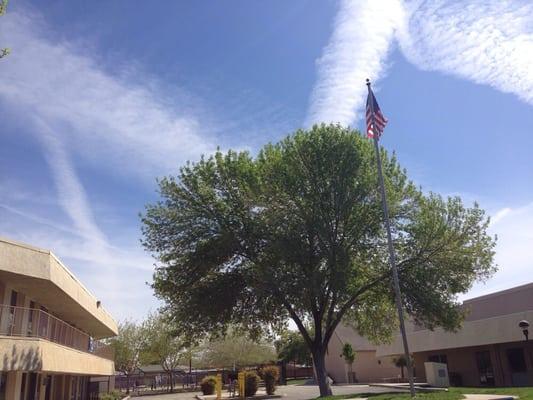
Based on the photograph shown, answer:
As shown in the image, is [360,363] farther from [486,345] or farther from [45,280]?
[45,280]

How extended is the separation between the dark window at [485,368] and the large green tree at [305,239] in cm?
1070

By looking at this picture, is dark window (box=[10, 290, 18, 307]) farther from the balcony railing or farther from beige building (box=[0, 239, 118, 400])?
the balcony railing

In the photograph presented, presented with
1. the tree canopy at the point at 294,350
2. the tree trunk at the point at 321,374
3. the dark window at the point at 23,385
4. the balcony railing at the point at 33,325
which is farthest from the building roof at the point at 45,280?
the tree canopy at the point at 294,350

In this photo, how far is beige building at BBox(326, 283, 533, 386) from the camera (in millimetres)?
32156

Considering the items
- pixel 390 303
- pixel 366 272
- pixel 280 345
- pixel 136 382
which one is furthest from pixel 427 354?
pixel 136 382

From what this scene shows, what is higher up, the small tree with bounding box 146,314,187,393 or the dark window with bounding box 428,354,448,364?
the small tree with bounding box 146,314,187,393

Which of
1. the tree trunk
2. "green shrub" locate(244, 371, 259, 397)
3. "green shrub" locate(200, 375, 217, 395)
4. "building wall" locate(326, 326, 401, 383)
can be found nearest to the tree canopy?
"building wall" locate(326, 326, 401, 383)

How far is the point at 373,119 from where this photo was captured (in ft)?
76.7

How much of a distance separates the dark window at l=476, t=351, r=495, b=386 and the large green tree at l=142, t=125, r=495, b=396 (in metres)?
10.7

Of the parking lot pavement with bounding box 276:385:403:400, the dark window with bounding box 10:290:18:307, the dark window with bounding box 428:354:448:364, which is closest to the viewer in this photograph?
the dark window with bounding box 10:290:18:307

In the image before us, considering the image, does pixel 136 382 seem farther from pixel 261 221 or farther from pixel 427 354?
pixel 261 221

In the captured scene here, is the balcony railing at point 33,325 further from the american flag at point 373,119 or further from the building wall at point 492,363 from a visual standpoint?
the building wall at point 492,363

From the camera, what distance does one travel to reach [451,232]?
2645 centimetres

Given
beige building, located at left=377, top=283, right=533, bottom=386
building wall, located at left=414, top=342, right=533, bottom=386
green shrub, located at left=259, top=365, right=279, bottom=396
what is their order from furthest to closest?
green shrub, located at left=259, top=365, right=279, bottom=396 < building wall, located at left=414, top=342, right=533, bottom=386 < beige building, located at left=377, top=283, right=533, bottom=386
